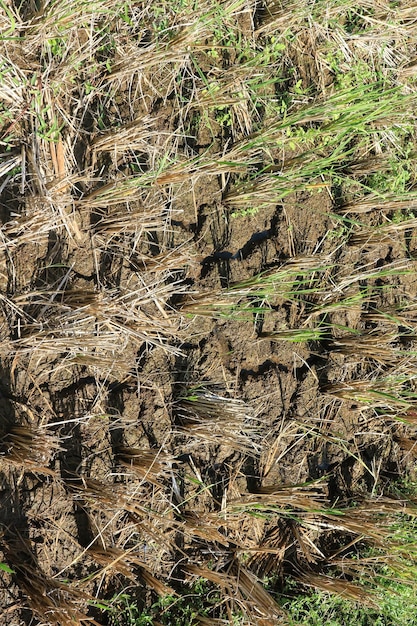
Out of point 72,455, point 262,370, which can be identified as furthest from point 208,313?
point 72,455

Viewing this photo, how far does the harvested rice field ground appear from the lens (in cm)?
223

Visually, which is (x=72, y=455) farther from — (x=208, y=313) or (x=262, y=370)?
(x=262, y=370)

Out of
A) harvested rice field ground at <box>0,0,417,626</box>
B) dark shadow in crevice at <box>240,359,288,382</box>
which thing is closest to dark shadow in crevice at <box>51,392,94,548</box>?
harvested rice field ground at <box>0,0,417,626</box>

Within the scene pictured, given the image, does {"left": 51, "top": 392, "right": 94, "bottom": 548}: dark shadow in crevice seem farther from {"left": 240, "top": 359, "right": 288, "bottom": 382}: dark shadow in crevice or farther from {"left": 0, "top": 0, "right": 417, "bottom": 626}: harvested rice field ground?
{"left": 240, "top": 359, "right": 288, "bottom": 382}: dark shadow in crevice

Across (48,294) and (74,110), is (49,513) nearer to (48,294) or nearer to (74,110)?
(48,294)

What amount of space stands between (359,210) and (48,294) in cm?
148

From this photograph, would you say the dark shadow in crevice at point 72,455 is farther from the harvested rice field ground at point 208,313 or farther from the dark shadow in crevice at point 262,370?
the dark shadow in crevice at point 262,370

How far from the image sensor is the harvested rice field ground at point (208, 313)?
223 cm

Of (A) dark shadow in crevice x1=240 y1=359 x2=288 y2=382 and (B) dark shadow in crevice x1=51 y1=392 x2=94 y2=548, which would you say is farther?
(A) dark shadow in crevice x1=240 y1=359 x2=288 y2=382

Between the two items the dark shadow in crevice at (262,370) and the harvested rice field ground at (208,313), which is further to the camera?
the dark shadow in crevice at (262,370)

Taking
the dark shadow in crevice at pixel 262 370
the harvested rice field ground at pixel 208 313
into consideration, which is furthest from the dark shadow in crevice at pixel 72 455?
the dark shadow in crevice at pixel 262 370

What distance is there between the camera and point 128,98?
2.41m

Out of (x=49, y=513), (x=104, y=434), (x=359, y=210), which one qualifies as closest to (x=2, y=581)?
(x=49, y=513)

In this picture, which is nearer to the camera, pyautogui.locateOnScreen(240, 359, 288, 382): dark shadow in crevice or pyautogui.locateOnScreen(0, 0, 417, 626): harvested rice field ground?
A: pyautogui.locateOnScreen(0, 0, 417, 626): harvested rice field ground
